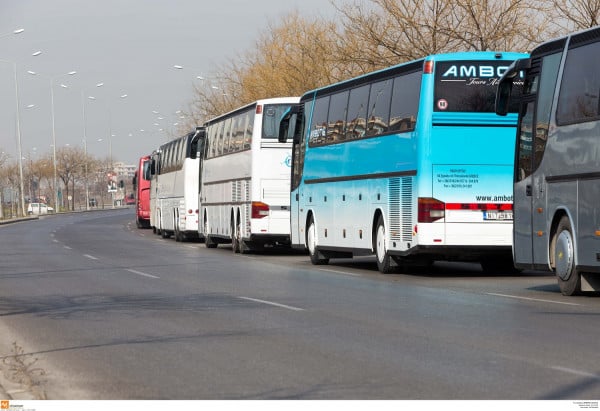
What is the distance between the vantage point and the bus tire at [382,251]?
75.6ft

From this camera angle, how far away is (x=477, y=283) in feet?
67.2

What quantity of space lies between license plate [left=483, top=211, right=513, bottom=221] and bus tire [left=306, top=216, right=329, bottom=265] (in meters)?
6.84

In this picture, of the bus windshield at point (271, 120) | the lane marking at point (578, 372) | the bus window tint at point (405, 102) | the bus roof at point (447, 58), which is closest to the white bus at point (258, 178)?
the bus windshield at point (271, 120)

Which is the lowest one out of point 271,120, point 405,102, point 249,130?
point 405,102

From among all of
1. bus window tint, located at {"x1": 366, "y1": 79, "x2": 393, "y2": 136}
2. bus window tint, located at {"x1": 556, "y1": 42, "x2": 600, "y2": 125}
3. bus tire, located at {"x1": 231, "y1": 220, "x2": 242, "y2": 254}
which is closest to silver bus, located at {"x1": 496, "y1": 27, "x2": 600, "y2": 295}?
bus window tint, located at {"x1": 556, "y1": 42, "x2": 600, "y2": 125}

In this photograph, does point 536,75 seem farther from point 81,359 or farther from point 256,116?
point 256,116

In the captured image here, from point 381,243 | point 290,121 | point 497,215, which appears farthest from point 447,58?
point 290,121

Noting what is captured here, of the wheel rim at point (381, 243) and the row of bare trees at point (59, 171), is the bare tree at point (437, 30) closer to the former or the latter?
the wheel rim at point (381, 243)

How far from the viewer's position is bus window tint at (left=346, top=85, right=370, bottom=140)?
24.1 metres

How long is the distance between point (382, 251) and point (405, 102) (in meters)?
2.91

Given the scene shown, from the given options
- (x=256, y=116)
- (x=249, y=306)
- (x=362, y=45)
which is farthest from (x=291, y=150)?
(x=249, y=306)

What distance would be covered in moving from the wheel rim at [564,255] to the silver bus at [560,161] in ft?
0.04

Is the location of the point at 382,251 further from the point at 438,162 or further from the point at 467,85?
the point at 467,85

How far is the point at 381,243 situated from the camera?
76.5 feet
